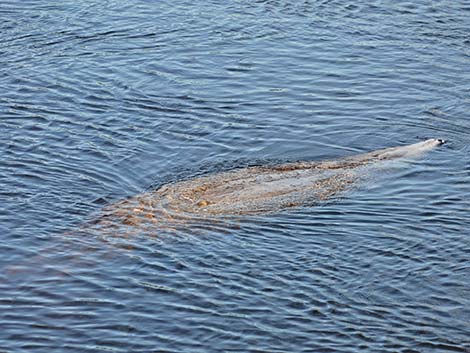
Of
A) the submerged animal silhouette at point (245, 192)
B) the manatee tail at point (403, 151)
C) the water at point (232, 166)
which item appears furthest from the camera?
the manatee tail at point (403, 151)

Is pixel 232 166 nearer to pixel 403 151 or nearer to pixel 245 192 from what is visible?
pixel 245 192

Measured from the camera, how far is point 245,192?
499 inches

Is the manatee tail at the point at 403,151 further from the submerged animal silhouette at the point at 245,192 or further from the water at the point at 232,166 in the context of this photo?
the water at the point at 232,166

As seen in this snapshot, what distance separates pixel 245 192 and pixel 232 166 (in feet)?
3.04

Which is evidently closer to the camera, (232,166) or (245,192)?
(245,192)

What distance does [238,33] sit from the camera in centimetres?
1802

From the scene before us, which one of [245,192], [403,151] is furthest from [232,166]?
[403,151]

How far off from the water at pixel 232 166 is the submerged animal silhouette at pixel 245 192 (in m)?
0.25

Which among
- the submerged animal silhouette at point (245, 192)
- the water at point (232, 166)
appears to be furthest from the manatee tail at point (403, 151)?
the water at point (232, 166)

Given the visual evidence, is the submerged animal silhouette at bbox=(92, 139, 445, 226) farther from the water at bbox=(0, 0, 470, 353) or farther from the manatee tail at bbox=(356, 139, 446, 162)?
the water at bbox=(0, 0, 470, 353)

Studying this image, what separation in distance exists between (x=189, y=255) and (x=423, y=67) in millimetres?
6864

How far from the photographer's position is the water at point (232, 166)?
1009 cm

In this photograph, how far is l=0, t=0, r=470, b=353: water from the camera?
1009cm

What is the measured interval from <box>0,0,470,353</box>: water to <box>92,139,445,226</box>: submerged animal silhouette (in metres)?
0.25
